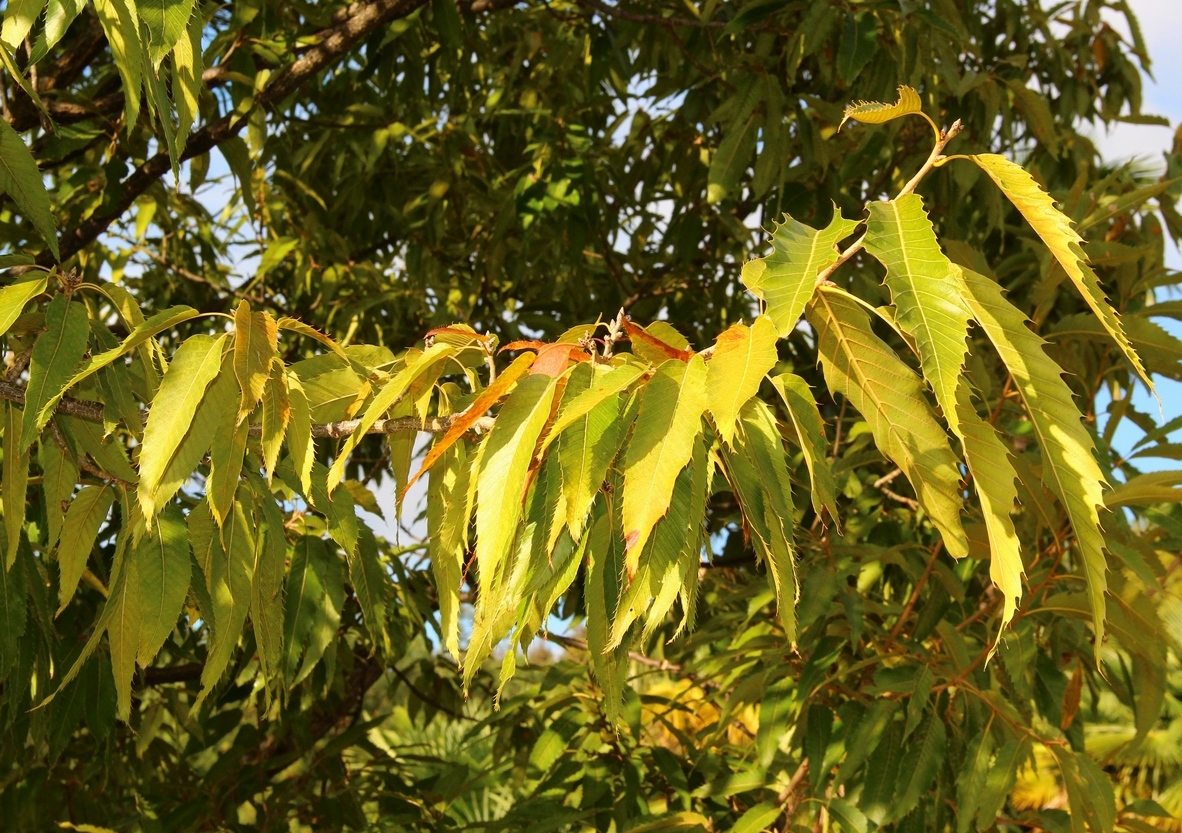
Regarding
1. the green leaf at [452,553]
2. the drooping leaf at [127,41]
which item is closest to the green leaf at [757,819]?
the green leaf at [452,553]

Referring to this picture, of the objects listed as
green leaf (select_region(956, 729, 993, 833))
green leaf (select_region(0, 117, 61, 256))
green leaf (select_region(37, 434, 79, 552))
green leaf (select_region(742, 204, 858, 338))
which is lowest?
green leaf (select_region(956, 729, 993, 833))

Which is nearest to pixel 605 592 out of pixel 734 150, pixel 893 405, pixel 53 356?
pixel 893 405

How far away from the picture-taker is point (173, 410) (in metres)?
0.79

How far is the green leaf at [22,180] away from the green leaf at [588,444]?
0.51 meters

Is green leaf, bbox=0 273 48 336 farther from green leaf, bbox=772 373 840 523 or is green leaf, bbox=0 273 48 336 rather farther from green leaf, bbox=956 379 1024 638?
green leaf, bbox=956 379 1024 638

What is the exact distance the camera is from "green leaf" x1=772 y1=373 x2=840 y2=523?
→ 797mm

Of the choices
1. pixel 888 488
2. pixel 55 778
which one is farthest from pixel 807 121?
pixel 55 778

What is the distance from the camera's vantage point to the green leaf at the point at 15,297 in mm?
852

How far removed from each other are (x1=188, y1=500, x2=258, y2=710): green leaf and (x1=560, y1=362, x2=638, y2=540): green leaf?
1.07 ft

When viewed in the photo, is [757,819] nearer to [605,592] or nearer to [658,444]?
[605,592]

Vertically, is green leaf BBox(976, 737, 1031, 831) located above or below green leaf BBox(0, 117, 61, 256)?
below

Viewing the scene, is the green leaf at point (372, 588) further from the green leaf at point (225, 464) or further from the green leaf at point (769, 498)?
the green leaf at point (769, 498)

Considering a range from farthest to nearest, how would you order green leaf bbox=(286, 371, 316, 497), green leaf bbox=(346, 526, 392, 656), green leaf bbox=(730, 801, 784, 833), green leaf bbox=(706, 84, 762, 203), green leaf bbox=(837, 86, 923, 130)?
1. green leaf bbox=(706, 84, 762, 203)
2. green leaf bbox=(730, 801, 784, 833)
3. green leaf bbox=(346, 526, 392, 656)
4. green leaf bbox=(286, 371, 316, 497)
5. green leaf bbox=(837, 86, 923, 130)

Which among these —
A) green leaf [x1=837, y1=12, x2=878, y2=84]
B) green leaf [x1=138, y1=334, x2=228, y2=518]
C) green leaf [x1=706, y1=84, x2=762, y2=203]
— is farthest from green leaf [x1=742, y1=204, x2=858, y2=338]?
green leaf [x1=706, y1=84, x2=762, y2=203]
